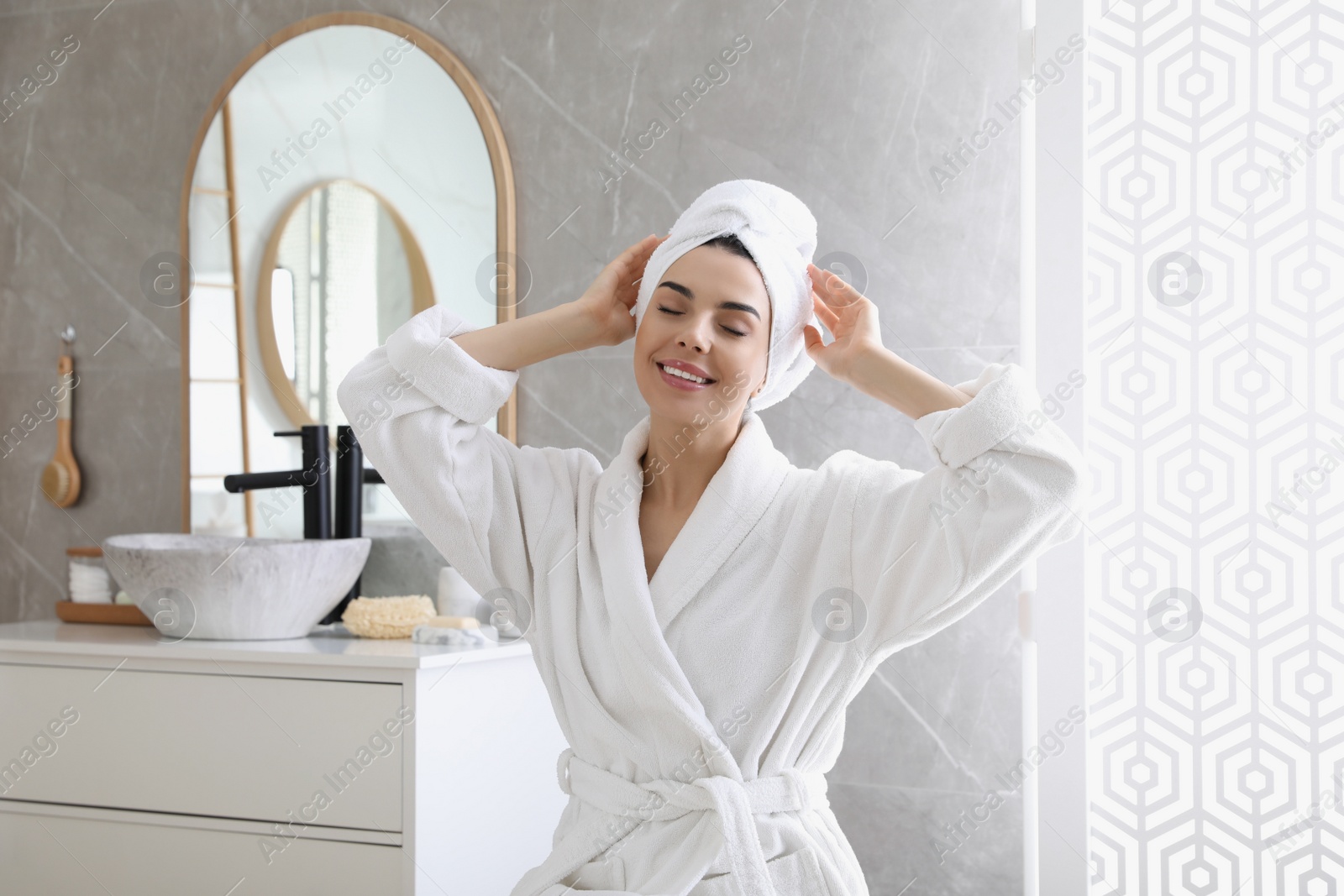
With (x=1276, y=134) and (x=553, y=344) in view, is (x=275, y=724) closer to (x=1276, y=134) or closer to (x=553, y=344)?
(x=553, y=344)

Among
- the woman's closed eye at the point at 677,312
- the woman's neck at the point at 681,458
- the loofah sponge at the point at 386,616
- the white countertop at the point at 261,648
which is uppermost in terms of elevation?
the woman's closed eye at the point at 677,312

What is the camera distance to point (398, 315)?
1921 mm

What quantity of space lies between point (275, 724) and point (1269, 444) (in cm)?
138

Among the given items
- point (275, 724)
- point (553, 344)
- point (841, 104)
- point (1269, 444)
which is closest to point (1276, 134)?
point (1269, 444)

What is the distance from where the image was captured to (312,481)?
184 centimetres

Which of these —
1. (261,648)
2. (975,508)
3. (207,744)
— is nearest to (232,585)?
(261,648)

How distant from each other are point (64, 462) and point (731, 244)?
1617mm

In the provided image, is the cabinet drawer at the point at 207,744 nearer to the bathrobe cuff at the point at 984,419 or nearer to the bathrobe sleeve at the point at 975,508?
the bathrobe sleeve at the point at 975,508

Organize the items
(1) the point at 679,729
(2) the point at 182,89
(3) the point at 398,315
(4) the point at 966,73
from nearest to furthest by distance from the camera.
→ (1) the point at 679,729
(4) the point at 966,73
(3) the point at 398,315
(2) the point at 182,89

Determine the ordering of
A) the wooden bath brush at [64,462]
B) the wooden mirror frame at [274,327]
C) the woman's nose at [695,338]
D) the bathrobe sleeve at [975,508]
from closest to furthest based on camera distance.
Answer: the bathrobe sleeve at [975,508] < the woman's nose at [695,338] < the wooden mirror frame at [274,327] < the wooden bath brush at [64,462]

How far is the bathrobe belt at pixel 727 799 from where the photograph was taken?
1.00 meters

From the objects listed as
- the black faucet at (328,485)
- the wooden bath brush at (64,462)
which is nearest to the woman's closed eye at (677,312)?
the black faucet at (328,485)

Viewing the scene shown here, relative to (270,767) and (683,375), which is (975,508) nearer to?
(683,375)

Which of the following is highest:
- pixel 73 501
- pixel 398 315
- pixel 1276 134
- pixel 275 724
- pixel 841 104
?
pixel 841 104
